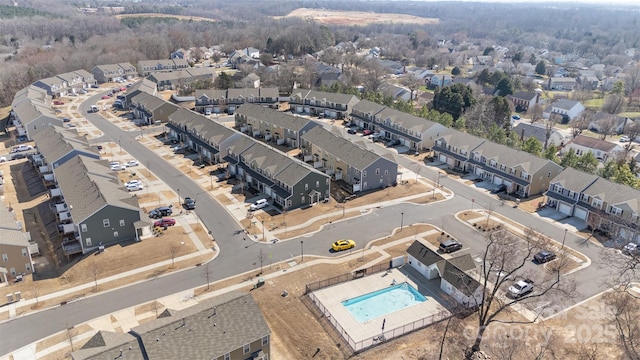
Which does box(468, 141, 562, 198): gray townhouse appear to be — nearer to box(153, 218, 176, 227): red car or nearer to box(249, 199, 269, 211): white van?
box(249, 199, 269, 211): white van

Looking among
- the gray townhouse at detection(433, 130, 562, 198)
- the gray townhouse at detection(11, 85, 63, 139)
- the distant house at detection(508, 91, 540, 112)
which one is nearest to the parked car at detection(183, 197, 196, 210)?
the gray townhouse at detection(11, 85, 63, 139)

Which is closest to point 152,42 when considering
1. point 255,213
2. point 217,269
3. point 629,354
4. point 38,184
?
point 38,184

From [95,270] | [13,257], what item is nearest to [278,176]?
[95,270]

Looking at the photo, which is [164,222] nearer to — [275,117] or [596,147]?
[275,117]

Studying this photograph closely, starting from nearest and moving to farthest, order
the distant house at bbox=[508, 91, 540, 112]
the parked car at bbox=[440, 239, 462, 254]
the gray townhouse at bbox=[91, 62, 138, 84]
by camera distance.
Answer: the parked car at bbox=[440, 239, 462, 254], the distant house at bbox=[508, 91, 540, 112], the gray townhouse at bbox=[91, 62, 138, 84]

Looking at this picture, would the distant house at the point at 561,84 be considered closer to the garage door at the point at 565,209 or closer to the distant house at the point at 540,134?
the distant house at the point at 540,134

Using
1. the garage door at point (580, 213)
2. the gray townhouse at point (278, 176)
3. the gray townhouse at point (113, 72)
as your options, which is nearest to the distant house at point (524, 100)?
the garage door at point (580, 213)
